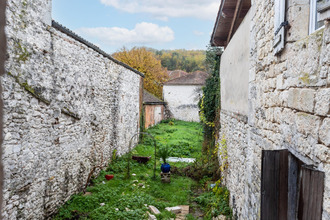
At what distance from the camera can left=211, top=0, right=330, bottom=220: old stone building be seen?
1.60 m

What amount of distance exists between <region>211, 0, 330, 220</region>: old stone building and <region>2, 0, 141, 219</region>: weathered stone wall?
13.1 feet

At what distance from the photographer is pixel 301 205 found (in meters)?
1.78

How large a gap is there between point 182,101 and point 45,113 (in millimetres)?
24689

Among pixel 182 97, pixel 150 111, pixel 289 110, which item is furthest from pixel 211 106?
pixel 182 97

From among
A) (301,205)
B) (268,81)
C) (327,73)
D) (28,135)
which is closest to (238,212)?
(268,81)

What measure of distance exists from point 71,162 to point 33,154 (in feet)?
6.37

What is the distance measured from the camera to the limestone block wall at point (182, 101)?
29281mm

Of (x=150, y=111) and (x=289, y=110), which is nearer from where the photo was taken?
(x=289, y=110)

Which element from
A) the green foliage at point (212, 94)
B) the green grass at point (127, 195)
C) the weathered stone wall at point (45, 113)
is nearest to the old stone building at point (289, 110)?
the green grass at point (127, 195)

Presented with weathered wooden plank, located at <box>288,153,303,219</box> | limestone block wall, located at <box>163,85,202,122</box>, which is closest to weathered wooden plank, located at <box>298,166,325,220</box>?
weathered wooden plank, located at <box>288,153,303,219</box>

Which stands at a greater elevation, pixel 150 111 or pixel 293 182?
pixel 293 182

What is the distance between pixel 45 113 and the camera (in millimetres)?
5367

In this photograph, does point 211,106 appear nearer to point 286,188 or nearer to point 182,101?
point 286,188

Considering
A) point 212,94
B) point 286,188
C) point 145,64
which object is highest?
point 145,64
